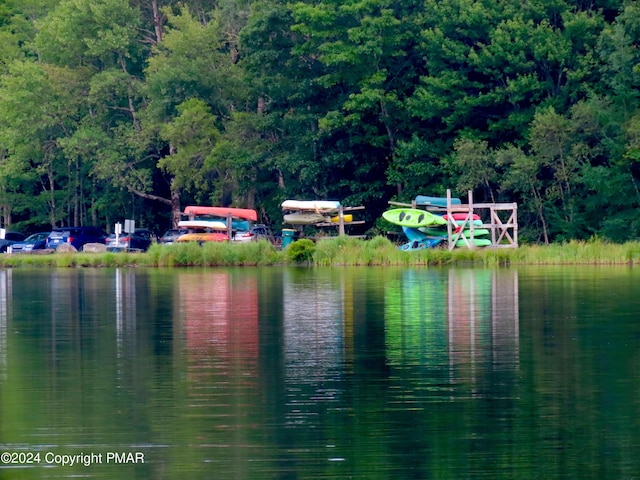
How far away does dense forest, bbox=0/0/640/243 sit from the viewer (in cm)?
5722

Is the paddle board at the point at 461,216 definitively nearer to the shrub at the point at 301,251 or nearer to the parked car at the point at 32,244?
the shrub at the point at 301,251

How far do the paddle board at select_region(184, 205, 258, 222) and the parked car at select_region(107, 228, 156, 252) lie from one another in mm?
2717

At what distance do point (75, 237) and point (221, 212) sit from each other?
8144 mm

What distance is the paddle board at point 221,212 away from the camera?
203ft

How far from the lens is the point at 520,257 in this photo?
50.9 m

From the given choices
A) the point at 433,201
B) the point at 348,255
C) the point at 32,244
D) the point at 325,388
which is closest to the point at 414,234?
the point at 433,201

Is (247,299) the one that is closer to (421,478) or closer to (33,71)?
(421,478)

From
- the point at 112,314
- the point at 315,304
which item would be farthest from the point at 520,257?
the point at 112,314

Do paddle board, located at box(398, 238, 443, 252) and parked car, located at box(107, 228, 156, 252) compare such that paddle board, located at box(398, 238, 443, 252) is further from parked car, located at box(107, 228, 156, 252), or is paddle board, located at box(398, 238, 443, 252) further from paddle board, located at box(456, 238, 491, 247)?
parked car, located at box(107, 228, 156, 252)

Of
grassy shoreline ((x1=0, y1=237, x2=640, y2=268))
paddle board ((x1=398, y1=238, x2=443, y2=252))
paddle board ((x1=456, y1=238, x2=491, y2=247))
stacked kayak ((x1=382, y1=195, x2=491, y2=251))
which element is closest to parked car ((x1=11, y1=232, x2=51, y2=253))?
grassy shoreline ((x1=0, y1=237, x2=640, y2=268))

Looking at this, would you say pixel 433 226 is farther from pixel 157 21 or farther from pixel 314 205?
pixel 157 21

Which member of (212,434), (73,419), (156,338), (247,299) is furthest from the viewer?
(247,299)

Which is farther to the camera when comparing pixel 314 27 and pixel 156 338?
pixel 314 27

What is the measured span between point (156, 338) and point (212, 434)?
948 centimetres
